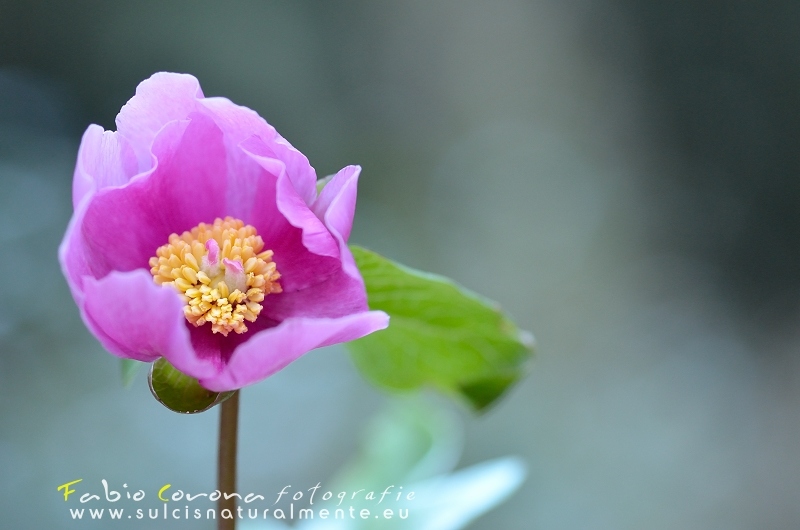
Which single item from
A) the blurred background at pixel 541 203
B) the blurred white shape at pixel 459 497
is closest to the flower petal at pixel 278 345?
the blurred white shape at pixel 459 497

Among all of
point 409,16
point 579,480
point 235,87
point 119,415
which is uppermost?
point 409,16

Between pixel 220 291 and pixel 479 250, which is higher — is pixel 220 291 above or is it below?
above

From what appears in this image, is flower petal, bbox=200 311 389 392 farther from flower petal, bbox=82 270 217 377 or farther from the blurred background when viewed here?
the blurred background

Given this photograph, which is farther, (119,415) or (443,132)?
(443,132)

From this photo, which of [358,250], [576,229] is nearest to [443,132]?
[576,229]

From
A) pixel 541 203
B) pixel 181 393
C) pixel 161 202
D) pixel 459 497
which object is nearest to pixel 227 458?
pixel 181 393

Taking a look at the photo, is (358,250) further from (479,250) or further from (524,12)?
(524,12)
